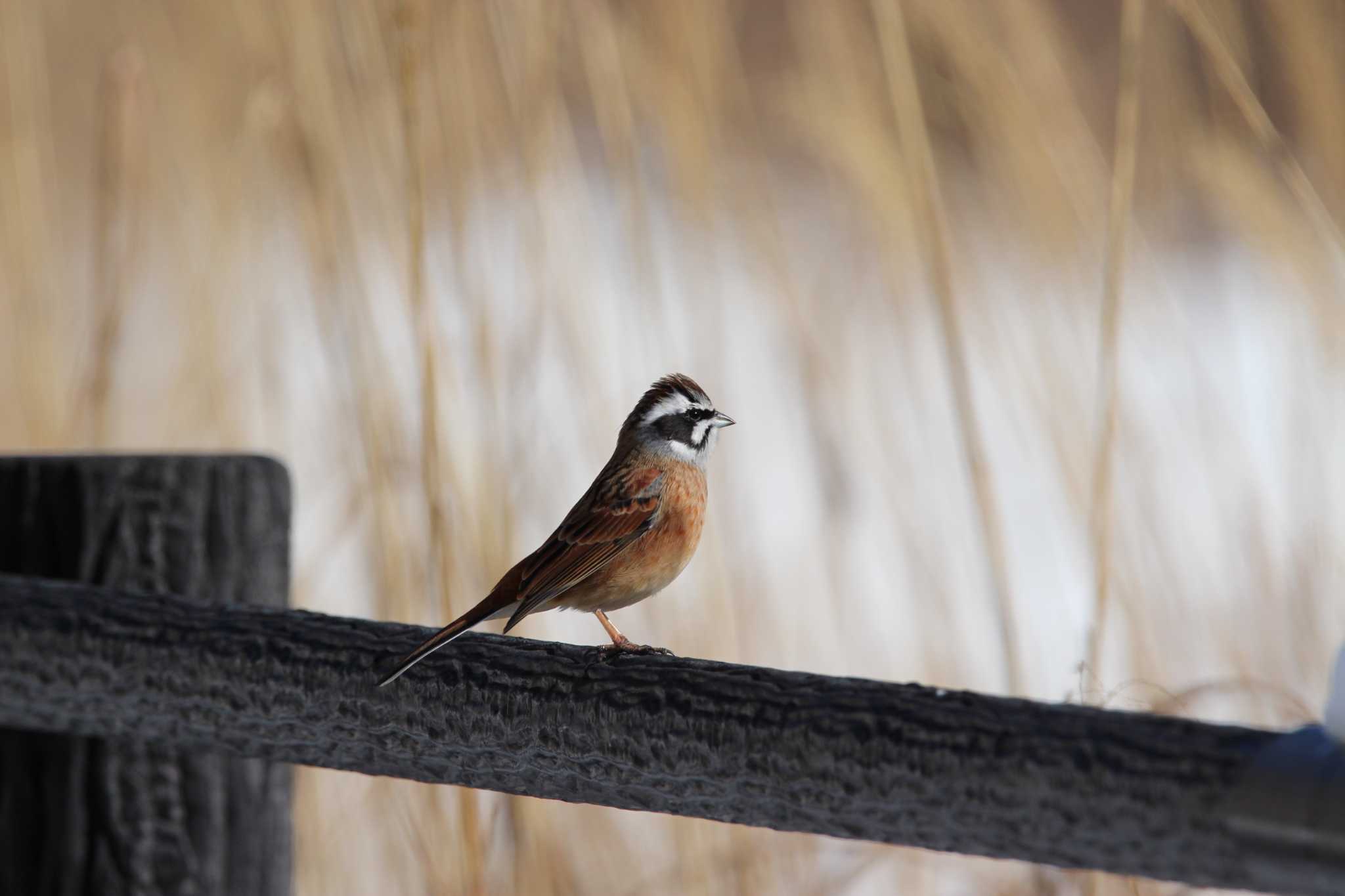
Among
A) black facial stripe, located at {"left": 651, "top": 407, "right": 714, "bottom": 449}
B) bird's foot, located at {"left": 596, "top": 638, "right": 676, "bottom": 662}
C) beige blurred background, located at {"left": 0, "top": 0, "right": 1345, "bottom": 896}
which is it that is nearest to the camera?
bird's foot, located at {"left": 596, "top": 638, "right": 676, "bottom": 662}

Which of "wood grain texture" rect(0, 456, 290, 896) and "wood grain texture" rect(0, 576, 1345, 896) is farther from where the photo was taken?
"wood grain texture" rect(0, 456, 290, 896)

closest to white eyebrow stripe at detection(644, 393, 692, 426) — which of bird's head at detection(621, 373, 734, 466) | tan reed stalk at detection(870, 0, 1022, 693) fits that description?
bird's head at detection(621, 373, 734, 466)

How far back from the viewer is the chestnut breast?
1.81 feet

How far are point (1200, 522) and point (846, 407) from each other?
0.72m

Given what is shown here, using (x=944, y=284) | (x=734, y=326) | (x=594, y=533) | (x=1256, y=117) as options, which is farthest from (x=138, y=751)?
(x=734, y=326)

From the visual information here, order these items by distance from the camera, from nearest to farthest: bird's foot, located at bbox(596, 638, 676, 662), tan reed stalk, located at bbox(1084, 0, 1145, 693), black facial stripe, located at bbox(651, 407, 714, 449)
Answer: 1. bird's foot, located at bbox(596, 638, 676, 662)
2. black facial stripe, located at bbox(651, 407, 714, 449)
3. tan reed stalk, located at bbox(1084, 0, 1145, 693)

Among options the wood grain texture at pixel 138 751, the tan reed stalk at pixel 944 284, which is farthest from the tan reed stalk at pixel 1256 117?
the wood grain texture at pixel 138 751

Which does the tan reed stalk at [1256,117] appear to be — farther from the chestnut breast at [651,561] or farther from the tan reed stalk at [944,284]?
the chestnut breast at [651,561]

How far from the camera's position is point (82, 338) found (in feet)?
8.61

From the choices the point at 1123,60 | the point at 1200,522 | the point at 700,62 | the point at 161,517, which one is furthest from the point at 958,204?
the point at 161,517

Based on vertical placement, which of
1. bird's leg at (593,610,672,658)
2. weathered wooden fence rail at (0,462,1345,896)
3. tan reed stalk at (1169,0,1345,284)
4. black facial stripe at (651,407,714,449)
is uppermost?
tan reed stalk at (1169,0,1345,284)

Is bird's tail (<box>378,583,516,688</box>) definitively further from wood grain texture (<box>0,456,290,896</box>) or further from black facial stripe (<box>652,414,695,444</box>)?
wood grain texture (<box>0,456,290,896</box>)

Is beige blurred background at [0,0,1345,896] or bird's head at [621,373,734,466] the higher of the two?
beige blurred background at [0,0,1345,896]

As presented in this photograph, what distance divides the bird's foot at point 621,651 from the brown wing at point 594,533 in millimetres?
34
